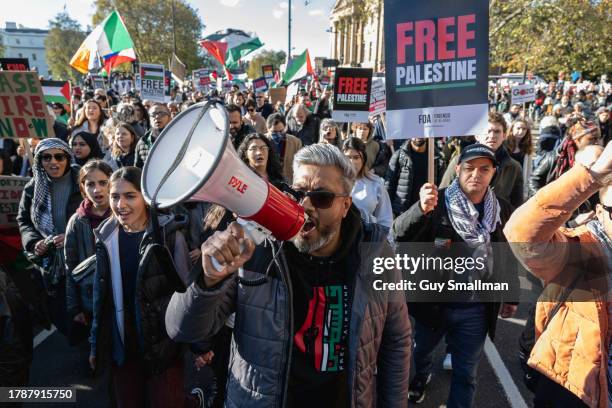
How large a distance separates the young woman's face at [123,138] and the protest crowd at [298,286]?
2.21 feet

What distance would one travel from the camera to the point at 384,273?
165 centimetres

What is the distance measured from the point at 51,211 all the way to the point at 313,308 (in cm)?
259

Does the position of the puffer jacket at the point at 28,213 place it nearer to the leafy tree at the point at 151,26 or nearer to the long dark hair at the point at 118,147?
the long dark hair at the point at 118,147

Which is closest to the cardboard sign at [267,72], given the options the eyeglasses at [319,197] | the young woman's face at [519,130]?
the young woman's face at [519,130]

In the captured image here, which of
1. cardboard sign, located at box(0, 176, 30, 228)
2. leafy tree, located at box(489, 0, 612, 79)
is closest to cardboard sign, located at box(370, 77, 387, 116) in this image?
cardboard sign, located at box(0, 176, 30, 228)

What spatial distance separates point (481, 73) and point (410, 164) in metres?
2.31

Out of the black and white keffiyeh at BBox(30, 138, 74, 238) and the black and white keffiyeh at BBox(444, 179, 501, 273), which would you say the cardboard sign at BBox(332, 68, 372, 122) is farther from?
the black and white keffiyeh at BBox(30, 138, 74, 238)

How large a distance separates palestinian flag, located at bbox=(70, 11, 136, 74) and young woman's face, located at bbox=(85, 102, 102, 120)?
2473mm

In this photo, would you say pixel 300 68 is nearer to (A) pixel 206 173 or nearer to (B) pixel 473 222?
(B) pixel 473 222

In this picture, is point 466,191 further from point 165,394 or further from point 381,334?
point 165,394

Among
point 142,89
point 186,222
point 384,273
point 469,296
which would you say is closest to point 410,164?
point 469,296

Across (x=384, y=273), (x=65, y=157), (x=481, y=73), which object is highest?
(x=481, y=73)

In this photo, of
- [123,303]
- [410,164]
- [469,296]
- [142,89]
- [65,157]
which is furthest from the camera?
[142,89]

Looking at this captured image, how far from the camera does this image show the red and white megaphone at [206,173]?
1.06 metres
